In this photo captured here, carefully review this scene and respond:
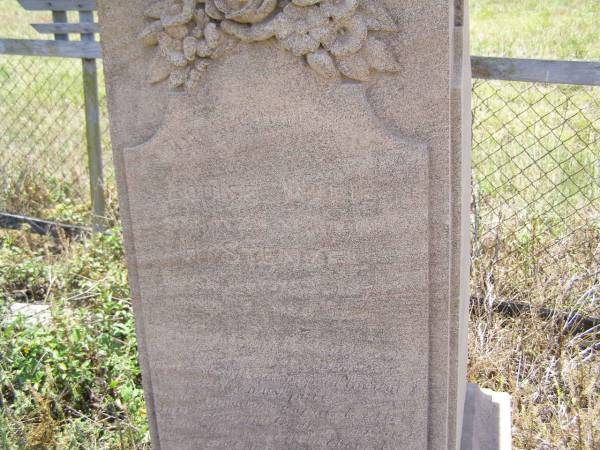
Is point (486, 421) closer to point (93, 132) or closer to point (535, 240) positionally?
point (535, 240)

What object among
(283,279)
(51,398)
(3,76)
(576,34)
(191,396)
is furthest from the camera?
(3,76)

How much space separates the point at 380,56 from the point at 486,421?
4.47 ft

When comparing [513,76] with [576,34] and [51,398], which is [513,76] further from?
[576,34]

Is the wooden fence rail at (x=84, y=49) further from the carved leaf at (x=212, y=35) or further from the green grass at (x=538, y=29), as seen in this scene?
the green grass at (x=538, y=29)

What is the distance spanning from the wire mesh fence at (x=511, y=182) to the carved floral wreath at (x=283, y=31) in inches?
69.0

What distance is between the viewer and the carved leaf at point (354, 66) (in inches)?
61.1

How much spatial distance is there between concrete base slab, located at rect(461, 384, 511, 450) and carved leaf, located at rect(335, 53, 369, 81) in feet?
4.08

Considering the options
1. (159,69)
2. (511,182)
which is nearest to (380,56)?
(159,69)

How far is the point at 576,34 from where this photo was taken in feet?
18.2

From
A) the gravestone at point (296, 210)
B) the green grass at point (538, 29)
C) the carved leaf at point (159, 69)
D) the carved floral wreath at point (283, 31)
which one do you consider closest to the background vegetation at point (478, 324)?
the gravestone at point (296, 210)

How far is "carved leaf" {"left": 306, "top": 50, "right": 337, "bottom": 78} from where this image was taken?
5.11 feet

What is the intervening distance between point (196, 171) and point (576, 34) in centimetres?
470

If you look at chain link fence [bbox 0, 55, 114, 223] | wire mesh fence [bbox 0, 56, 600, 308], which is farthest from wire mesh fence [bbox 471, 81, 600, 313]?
chain link fence [bbox 0, 55, 114, 223]

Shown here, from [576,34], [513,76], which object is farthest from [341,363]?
[576,34]
